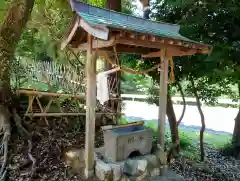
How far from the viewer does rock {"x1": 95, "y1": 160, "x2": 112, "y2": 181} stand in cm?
357

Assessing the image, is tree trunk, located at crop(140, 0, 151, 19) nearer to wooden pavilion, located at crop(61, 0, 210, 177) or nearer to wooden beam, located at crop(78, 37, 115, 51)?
wooden pavilion, located at crop(61, 0, 210, 177)

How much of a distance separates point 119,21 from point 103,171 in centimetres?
251

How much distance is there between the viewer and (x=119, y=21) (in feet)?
12.9

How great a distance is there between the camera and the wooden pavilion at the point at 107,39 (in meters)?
3.17

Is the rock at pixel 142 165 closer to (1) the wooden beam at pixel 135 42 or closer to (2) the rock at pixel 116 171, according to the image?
(2) the rock at pixel 116 171

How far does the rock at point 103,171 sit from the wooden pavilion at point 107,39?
0.12m

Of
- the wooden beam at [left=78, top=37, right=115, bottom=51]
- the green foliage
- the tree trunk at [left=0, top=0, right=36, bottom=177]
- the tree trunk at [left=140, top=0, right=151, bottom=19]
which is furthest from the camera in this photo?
the green foliage

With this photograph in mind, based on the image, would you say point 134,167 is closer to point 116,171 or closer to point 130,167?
point 130,167

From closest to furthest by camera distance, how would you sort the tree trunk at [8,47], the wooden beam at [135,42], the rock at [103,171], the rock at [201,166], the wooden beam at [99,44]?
the wooden beam at [99,44] → the wooden beam at [135,42] → the rock at [103,171] → the tree trunk at [8,47] → the rock at [201,166]

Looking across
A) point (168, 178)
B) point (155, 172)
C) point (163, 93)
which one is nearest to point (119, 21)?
point (163, 93)

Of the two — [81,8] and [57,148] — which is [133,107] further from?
[81,8]

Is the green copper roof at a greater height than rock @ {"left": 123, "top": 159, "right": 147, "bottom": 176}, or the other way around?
the green copper roof

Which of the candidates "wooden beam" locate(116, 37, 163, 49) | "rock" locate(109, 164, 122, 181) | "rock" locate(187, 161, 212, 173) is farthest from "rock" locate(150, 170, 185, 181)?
"wooden beam" locate(116, 37, 163, 49)

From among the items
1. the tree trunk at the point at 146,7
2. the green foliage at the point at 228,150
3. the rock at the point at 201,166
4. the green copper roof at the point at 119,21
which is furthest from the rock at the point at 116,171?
the green foliage at the point at 228,150
